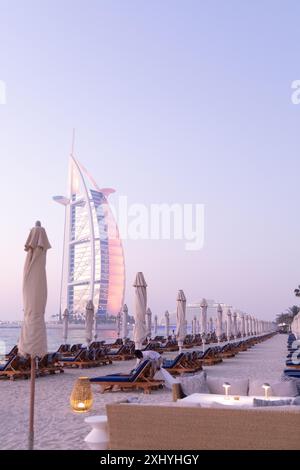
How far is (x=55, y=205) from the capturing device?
13288cm

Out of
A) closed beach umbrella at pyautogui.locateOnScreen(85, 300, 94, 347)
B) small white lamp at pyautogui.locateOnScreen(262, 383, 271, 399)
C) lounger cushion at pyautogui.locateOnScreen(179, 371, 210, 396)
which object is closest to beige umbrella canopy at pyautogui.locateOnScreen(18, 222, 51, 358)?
lounger cushion at pyautogui.locateOnScreen(179, 371, 210, 396)

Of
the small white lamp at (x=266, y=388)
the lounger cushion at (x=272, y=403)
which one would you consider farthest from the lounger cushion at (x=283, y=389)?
the lounger cushion at (x=272, y=403)

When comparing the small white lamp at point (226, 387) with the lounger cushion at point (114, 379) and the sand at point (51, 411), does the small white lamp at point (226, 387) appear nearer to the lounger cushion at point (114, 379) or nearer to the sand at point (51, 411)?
the sand at point (51, 411)

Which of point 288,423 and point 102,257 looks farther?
point 102,257

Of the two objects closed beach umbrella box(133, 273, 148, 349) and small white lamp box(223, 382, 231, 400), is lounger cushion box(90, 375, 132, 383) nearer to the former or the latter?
small white lamp box(223, 382, 231, 400)

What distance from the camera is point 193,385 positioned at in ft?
23.0

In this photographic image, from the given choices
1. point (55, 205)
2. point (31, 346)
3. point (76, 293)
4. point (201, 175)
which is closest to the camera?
point (31, 346)

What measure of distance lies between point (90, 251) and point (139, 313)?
97.7m

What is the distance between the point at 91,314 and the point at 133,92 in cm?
932

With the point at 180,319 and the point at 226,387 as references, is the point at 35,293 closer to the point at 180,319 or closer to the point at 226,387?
the point at 226,387

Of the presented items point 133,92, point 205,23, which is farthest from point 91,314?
point 205,23

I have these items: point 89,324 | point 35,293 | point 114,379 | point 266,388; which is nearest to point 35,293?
point 35,293
